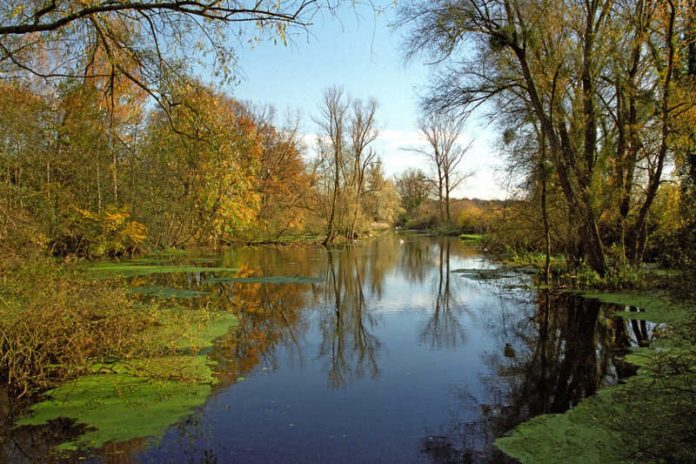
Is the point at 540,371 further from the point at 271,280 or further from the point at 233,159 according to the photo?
the point at 271,280

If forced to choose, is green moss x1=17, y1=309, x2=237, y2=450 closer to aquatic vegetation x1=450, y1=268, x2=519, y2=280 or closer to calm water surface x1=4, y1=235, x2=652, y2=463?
calm water surface x1=4, y1=235, x2=652, y2=463

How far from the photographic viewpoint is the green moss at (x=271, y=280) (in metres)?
16.8

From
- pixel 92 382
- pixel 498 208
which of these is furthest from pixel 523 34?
pixel 92 382

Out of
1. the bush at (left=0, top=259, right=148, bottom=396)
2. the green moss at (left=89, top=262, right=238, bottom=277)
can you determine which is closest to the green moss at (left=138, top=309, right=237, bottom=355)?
the bush at (left=0, top=259, right=148, bottom=396)

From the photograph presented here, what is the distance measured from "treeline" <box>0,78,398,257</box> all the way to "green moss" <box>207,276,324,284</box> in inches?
66.5

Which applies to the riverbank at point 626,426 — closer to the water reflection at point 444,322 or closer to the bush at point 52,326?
the water reflection at point 444,322

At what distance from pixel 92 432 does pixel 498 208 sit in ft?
50.3

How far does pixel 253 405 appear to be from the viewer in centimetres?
589

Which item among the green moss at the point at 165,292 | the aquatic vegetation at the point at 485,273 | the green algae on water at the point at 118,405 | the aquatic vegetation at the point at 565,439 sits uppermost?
the aquatic vegetation at the point at 485,273

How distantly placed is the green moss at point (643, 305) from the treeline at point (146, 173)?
839cm

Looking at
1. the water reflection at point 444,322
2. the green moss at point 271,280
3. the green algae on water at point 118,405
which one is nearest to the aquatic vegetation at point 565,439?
the water reflection at point 444,322

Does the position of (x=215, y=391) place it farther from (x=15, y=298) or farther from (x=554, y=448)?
(x=554, y=448)

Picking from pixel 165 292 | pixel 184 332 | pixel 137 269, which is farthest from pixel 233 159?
pixel 137 269

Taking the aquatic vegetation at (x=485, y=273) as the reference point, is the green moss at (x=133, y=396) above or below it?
below
